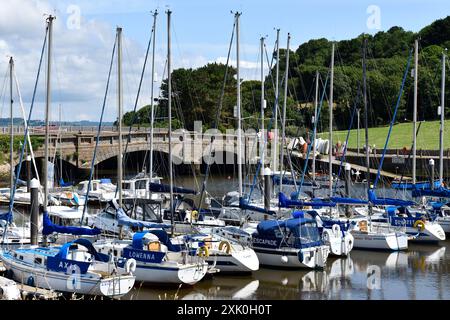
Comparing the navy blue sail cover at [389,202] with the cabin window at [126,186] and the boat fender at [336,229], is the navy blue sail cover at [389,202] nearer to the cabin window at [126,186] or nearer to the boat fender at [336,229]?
the boat fender at [336,229]

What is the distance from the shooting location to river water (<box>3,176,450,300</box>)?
31.5m

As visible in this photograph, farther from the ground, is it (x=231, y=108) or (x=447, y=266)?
(x=231, y=108)

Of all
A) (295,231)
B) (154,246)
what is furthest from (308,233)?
(154,246)

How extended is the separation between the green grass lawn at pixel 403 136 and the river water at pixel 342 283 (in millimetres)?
56649

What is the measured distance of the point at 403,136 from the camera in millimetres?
109312

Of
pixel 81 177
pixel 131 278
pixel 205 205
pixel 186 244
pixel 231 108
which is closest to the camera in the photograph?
pixel 131 278

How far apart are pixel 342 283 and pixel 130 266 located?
994cm

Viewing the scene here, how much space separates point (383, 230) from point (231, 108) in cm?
6997

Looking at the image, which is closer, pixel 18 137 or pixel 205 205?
pixel 205 205

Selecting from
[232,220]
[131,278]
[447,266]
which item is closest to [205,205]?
[232,220]

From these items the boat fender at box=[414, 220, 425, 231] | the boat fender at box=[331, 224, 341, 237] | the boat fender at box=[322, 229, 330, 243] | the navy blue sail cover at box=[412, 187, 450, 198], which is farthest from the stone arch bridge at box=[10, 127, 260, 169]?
the boat fender at box=[322, 229, 330, 243]

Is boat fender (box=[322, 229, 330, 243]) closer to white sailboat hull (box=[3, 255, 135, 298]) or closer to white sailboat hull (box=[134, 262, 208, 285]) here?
white sailboat hull (box=[134, 262, 208, 285])
